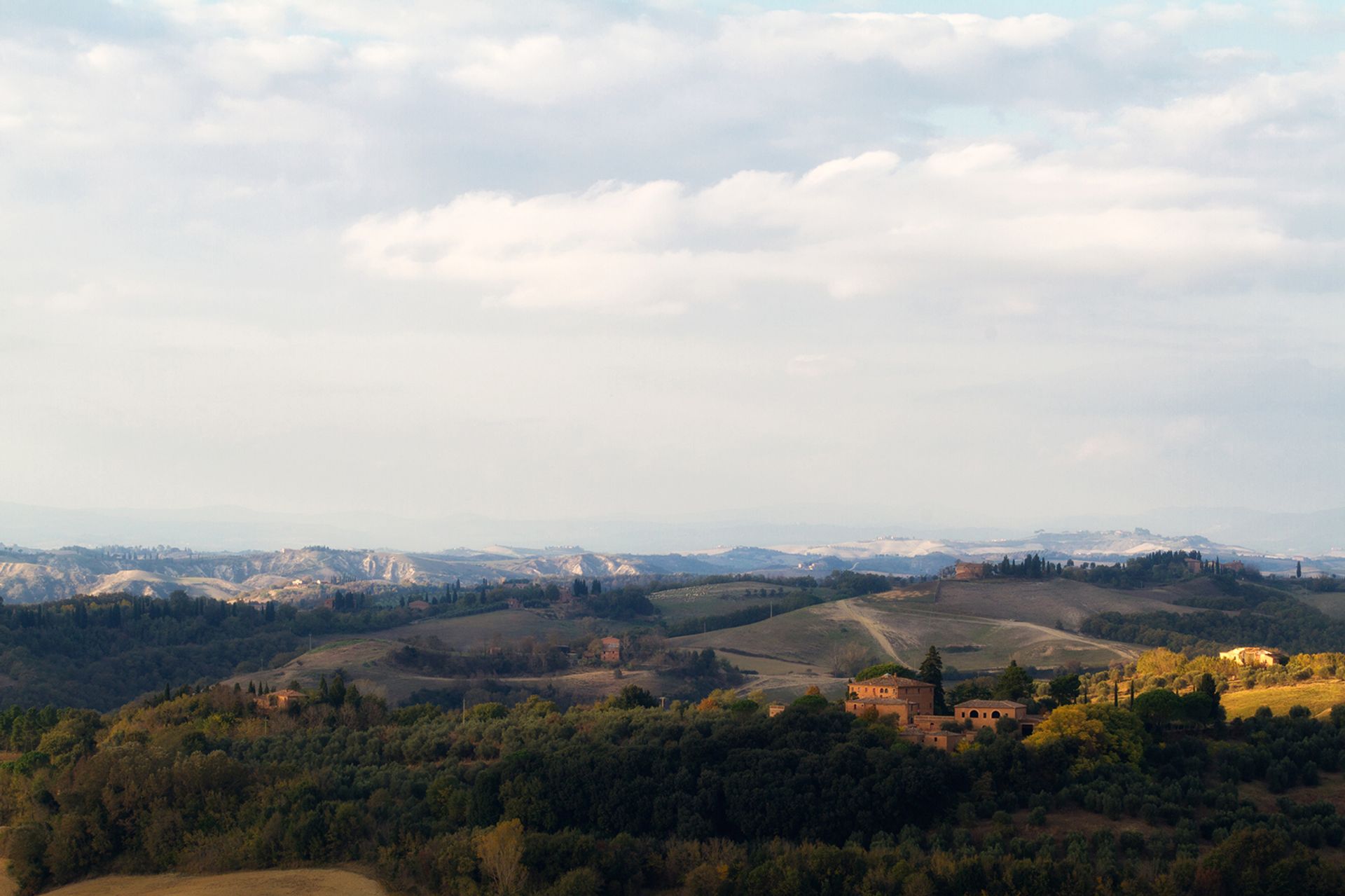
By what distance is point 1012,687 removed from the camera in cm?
7419

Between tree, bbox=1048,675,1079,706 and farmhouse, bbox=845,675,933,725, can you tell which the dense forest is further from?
tree, bbox=1048,675,1079,706

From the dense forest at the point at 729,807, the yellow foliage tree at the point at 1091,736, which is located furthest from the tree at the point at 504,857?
the yellow foliage tree at the point at 1091,736

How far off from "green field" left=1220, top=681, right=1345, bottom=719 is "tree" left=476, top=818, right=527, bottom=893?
40045 millimetres

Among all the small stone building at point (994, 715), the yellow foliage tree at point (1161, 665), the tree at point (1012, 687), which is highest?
the tree at point (1012, 687)

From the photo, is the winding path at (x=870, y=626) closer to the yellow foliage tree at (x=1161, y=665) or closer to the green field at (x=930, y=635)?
the green field at (x=930, y=635)

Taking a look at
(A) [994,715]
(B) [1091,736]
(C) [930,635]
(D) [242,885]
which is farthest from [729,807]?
(C) [930,635]

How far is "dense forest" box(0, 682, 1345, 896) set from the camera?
1994 inches

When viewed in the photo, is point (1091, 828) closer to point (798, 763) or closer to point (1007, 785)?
point (1007, 785)

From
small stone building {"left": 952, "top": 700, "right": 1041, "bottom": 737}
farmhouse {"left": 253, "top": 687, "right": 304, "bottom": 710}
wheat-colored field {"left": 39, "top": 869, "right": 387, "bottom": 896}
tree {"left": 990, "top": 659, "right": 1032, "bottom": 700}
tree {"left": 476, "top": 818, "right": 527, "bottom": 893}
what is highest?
tree {"left": 990, "top": 659, "right": 1032, "bottom": 700}

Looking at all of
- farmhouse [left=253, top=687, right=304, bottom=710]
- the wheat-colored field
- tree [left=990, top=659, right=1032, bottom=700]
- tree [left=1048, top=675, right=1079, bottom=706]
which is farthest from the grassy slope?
the wheat-colored field

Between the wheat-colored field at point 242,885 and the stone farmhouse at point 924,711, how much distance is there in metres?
26.6

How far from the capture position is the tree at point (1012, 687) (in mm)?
74062

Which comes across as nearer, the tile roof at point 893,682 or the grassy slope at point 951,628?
the tile roof at point 893,682

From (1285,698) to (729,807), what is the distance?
3737 cm
